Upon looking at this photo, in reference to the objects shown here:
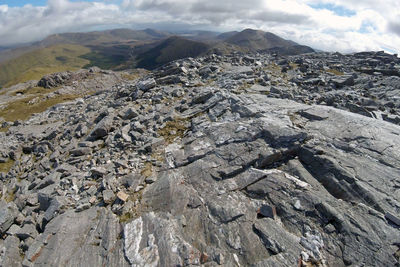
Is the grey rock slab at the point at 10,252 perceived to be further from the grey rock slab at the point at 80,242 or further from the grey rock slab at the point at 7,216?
the grey rock slab at the point at 7,216

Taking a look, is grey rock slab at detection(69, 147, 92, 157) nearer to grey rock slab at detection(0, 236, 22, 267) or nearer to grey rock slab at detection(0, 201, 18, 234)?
grey rock slab at detection(0, 201, 18, 234)

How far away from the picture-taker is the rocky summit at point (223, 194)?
8922 mm

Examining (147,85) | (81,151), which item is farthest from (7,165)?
(147,85)

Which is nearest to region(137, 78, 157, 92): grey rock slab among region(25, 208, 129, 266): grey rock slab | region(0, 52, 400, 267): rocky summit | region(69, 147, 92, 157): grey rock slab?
region(0, 52, 400, 267): rocky summit

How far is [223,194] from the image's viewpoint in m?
11.4

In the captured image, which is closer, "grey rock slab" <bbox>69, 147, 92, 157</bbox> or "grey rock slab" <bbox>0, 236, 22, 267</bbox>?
"grey rock slab" <bbox>0, 236, 22, 267</bbox>

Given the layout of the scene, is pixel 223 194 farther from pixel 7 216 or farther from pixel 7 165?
pixel 7 165

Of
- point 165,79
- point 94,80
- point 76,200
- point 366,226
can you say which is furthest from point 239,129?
point 94,80

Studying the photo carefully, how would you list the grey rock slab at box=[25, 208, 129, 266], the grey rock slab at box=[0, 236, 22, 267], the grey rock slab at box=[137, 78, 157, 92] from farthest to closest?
the grey rock slab at box=[137, 78, 157, 92]
the grey rock slab at box=[0, 236, 22, 267]
the grey rock slab at box=[25, 208, 129, 266]

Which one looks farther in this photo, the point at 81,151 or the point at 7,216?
the point at 81,151

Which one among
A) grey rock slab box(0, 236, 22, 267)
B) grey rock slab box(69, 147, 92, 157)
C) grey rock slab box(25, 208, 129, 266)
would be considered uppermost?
grey rock slab box(25, 208, 129, 266)

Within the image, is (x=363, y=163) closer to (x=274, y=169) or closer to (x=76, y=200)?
(x=274, y=169)

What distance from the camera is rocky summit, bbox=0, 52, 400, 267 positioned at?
29.3 feet

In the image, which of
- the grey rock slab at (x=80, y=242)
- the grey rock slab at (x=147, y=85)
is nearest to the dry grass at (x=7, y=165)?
the grey rock slab at (x=147, y=85)
